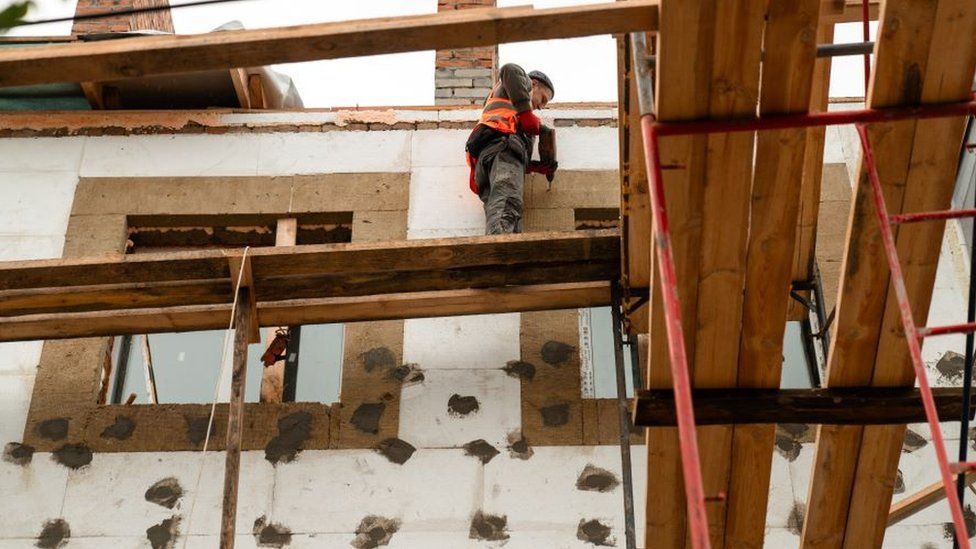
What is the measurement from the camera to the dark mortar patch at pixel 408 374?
888 cm

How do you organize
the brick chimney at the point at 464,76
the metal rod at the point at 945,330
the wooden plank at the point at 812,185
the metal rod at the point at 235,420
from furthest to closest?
the brick chimney at the point at 464,76, the wooden plank at the point at 812,185, the metal rod at the point at 235,420, the metal rod at the point at 945,330

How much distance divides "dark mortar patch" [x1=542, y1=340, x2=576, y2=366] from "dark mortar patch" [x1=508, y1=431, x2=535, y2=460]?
636 mm

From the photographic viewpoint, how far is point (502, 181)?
31.1 ft

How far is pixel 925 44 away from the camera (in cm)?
516

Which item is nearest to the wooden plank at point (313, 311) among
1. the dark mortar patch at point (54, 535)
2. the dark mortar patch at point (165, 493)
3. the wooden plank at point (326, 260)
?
the wooden plank at point (326, 260)

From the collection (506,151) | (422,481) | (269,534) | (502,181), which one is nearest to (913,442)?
(422,481)

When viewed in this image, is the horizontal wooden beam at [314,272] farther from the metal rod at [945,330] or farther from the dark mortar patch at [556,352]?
the metal rod at [945,330]

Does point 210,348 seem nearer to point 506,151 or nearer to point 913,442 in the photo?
point 506,151

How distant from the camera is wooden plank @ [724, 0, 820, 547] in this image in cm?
511

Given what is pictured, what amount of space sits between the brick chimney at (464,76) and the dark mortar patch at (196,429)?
3.89 meters

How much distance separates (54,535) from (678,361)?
208 inches

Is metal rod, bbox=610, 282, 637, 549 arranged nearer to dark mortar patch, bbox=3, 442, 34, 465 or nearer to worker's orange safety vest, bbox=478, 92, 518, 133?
worker's orange safety vest, bbox=478, 92, 518, 133

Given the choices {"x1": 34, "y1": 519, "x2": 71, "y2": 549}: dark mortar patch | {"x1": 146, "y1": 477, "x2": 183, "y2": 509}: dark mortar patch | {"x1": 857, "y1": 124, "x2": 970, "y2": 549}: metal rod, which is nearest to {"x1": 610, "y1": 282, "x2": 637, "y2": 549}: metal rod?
{"x1": 857, "y1": 124, "x2": 970, "y2": 549}: metal rod

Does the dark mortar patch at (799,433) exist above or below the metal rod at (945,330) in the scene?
above
